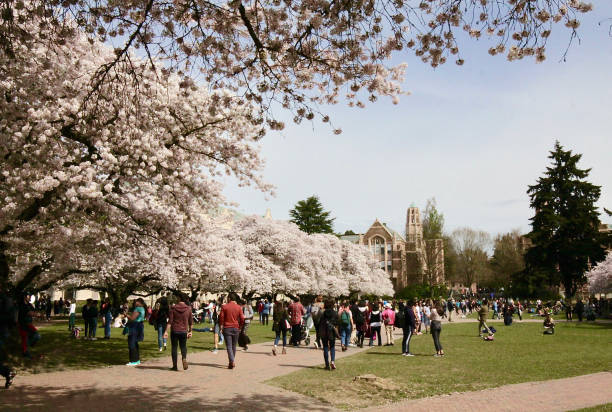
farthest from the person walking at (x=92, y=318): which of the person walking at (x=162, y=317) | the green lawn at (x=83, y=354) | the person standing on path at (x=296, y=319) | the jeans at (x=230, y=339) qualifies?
the jeans at (x=230, y=339)

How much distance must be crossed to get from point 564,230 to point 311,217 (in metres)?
35.1

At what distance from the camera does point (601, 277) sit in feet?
154

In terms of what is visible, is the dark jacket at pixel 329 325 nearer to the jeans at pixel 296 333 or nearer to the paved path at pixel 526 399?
the paved path at pixel 526 399

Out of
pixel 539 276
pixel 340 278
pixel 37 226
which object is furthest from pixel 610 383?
pixel 340 278

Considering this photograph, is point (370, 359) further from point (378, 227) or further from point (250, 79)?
point (378, 227)

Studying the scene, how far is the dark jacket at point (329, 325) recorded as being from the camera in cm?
1178

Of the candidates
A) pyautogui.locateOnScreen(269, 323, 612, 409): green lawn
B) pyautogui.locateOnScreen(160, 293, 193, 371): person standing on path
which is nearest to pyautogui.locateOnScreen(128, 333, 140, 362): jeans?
pyautogui.locateOnScreen(160, 293, 193, 371): person standing on path

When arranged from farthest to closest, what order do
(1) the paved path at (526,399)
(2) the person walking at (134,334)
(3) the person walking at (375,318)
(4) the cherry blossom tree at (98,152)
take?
(3) the person walking at (375,318)
(2) the person walking at (134,334)
(4) the cherry blossom tree at (98,152)
(1) the paved path at (526,399)

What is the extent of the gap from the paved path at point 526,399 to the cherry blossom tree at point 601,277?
136 ft

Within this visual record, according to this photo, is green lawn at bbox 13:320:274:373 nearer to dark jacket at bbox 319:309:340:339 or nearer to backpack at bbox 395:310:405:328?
dark jacket at bbox 319:309:340:339

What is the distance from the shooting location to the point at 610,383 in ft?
29.6

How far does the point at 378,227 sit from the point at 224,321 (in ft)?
315

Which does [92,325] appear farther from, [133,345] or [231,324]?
[231,324]

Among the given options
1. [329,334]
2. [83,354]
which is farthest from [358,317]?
[83,354]
